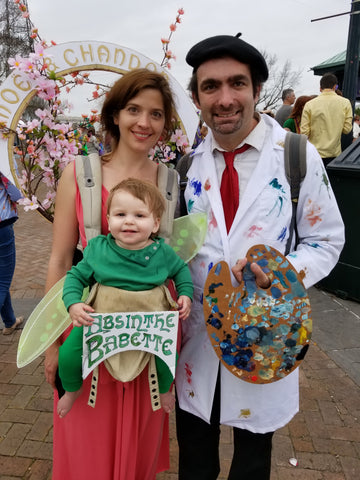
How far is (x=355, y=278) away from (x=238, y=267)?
3415mm

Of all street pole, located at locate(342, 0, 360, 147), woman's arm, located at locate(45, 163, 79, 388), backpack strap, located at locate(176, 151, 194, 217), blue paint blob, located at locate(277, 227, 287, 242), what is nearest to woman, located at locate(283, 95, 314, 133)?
street pole, located at locate(342, 0, 360, 147)

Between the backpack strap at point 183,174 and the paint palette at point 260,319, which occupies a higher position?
the backpack strap at point 183,174

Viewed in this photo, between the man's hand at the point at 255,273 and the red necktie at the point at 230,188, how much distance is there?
206mm

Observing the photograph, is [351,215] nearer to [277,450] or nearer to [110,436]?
[277,450]

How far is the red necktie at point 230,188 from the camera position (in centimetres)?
155

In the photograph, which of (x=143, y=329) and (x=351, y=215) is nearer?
(x=143, y=329)

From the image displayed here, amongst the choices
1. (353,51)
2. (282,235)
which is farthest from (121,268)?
(353,51)

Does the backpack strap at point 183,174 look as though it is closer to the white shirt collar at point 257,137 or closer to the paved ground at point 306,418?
the white shirt collar at point 257,137

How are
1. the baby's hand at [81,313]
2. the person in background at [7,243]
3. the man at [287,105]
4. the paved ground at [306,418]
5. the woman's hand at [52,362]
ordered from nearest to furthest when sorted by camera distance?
1. the baby's hand at [81,313]
2. the woman's hand at [52,362]
3. the paved ground at [306,418]
4. the person in background at [7,243]
5. the man at [287,105]

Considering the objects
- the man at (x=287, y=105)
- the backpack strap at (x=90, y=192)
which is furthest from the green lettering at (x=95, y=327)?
the man at (x=287, y=105)

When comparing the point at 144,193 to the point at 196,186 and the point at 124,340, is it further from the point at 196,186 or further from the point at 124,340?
the point at 124,340

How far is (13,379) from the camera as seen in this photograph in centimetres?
307

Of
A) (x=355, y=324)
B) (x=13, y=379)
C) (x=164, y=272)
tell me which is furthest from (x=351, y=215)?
(x=13, y=379)

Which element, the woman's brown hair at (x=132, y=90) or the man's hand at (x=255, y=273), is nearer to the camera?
the man's hand at (x=255, y=273)
